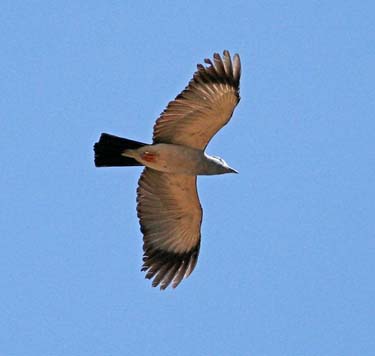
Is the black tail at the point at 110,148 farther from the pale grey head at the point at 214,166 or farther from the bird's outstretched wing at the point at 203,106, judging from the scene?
the pale grey head at the point at 214,166

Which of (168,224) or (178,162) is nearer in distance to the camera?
(178,162)

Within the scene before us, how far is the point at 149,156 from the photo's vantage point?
16766 millimetres

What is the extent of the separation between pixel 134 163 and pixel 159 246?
1422 mm

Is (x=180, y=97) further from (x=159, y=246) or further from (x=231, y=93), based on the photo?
(x=159, y=246)

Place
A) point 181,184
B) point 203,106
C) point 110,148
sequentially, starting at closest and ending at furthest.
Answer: point 203,106 < point 110,148 < point 181,184

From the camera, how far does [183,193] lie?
681 inches

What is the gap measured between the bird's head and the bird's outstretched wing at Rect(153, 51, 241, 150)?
0.29 m

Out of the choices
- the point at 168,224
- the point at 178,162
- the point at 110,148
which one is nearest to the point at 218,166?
the point at 178,162

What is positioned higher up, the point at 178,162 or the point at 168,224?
the point at 178,162

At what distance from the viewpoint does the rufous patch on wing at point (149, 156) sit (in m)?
16.7

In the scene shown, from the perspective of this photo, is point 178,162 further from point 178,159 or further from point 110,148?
point 110,148

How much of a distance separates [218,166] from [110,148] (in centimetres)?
160

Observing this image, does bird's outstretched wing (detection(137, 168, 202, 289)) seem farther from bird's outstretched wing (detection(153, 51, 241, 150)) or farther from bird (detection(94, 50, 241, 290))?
bird's outstretched wing (detection(153, 51, 241, 150))

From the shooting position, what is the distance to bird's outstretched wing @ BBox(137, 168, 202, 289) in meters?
17.2
